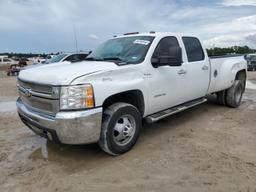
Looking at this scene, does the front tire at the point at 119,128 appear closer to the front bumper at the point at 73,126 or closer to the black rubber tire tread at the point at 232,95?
the front bumper at the point at 73,126

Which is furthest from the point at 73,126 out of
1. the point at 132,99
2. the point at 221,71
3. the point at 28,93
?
the point at 221,71

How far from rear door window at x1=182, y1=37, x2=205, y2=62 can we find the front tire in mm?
1986

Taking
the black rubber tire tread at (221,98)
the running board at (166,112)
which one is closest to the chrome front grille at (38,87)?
the running board at (166,112)

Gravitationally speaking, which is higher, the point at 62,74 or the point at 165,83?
the point at 62,74

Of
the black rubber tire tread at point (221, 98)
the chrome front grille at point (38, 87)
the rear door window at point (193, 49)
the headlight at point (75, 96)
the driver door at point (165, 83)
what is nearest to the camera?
the headlight at point (75, 96)

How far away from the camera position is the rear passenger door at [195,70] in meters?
4.85

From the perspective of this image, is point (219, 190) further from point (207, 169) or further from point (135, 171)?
point (135, 171)

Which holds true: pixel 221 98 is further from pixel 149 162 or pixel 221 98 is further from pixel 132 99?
pixel 149 162

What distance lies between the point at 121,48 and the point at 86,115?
1776 mm

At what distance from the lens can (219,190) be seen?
2766mm

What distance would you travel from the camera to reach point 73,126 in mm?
3039

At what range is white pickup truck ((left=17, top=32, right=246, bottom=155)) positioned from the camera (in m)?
3.08

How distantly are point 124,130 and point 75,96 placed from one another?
1027mm

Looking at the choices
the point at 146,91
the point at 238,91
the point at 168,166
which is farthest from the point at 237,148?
the point at 238,91
